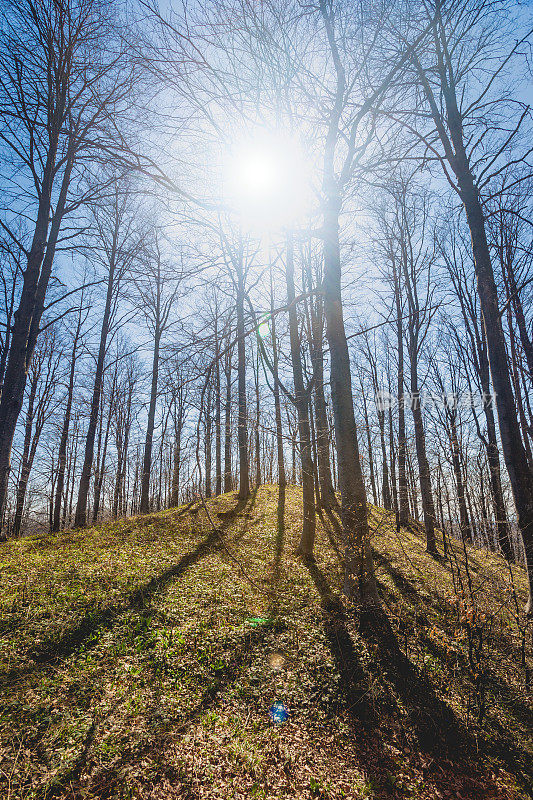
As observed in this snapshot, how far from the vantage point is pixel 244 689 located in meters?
3.73

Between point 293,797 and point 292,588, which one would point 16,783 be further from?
point 292,588

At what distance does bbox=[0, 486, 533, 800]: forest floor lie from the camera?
2789 mm

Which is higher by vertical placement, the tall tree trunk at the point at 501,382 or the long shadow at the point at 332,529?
the tall tree trunk at the point at 501,382

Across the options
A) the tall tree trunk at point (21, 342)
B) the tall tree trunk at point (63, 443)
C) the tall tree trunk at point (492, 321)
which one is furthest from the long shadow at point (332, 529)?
the tall tree trunk at point (63, 443)

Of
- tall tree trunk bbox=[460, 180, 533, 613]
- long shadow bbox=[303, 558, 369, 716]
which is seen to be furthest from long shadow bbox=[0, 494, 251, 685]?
tall tree trunk bbox=[460, 180, 533, 613]

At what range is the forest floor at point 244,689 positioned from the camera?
2789mm

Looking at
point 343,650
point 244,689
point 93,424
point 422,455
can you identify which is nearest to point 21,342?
point 93,424

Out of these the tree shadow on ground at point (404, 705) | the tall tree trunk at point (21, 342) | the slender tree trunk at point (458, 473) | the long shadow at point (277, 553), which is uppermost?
the tall tree trunk at point (21, 342)

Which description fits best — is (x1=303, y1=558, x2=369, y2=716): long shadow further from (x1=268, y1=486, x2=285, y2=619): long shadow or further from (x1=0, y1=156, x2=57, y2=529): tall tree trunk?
(x1=0, y1=156, x2=57, y2=529): tall tree trunk

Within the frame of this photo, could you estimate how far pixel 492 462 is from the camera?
37.3 feet

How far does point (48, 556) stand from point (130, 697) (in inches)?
173

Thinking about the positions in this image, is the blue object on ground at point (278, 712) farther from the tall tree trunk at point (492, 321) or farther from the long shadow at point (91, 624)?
the tall tree trunk at point (492, 321)

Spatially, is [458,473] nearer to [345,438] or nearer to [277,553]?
[345,438]

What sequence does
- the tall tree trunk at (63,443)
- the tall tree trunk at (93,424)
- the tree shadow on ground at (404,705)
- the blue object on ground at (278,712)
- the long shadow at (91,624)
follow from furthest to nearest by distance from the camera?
the tall tree trunk at (63,443) < the tall tree trunk at (93,424) < the long shadow at (91,624) < the blue object on ground at (278,712) < the tree shadow on ground at (404,705)
